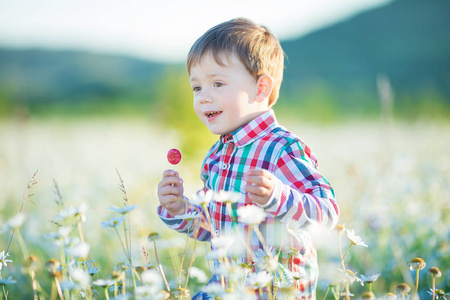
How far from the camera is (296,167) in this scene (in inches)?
71.7

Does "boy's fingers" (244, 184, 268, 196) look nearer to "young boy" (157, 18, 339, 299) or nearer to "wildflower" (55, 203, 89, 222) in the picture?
"young boy" (157, 18, 339, 299)

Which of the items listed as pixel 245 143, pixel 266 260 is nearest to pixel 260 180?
pixel 266 260

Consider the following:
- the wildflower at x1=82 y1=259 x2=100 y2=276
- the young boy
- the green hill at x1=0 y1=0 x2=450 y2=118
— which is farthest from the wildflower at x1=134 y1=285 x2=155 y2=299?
the green hill at x1=0 y1=0 x2=450 y2=118

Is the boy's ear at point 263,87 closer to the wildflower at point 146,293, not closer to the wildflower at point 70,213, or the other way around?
the wildflower at point 70,213

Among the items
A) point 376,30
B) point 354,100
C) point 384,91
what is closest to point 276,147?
point 384,91

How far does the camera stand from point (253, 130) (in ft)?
6.64

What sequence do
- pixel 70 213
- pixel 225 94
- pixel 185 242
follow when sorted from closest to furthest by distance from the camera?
pixel 70 213, pixel 225 94, pixel 185 242

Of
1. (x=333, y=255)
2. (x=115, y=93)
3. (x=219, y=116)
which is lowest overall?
(x=333, y=255)

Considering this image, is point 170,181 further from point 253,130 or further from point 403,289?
point 403,289

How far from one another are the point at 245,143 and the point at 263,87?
30 cm

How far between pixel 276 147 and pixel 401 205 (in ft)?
8.83

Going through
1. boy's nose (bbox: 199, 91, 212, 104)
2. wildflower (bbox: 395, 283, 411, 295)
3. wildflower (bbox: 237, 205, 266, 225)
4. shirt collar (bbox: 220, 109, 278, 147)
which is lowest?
wildflower (bbox: 395, 283, 411, 295)

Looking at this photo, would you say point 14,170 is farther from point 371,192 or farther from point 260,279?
point 260,279

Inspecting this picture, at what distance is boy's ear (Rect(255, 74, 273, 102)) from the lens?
6.88 feet
